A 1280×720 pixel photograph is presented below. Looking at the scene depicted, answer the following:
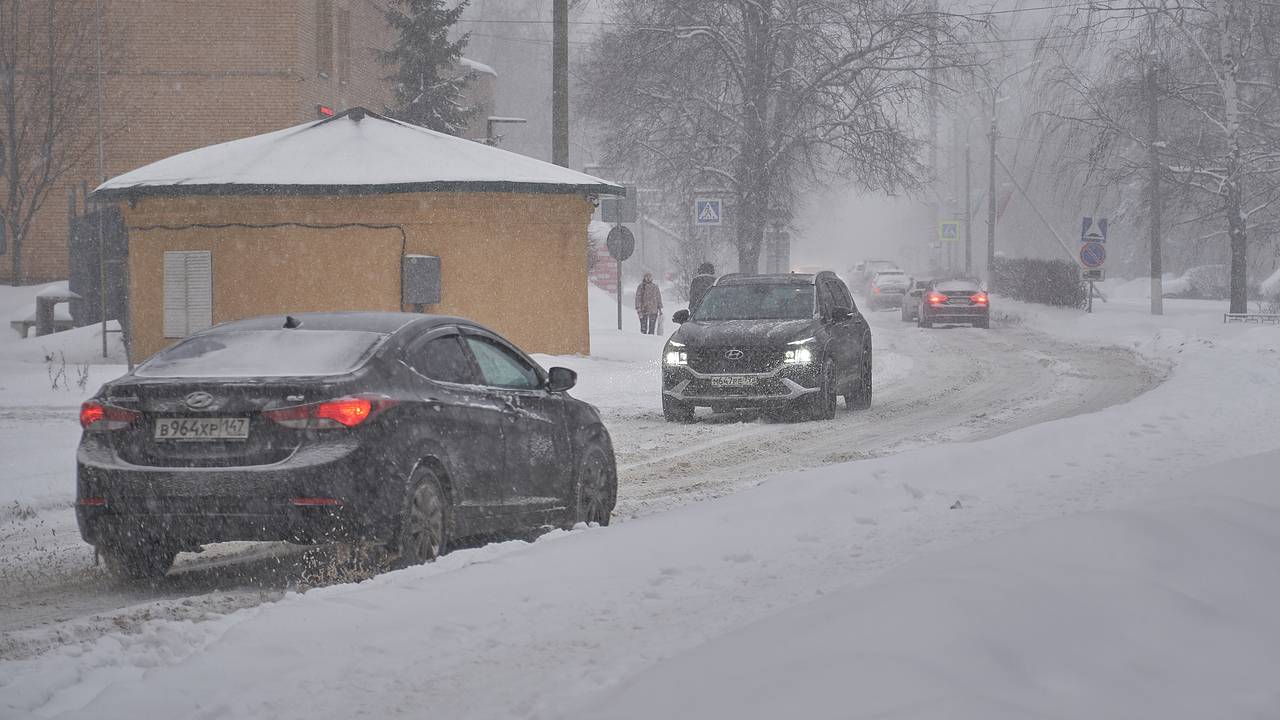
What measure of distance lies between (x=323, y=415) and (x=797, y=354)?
32.6ft

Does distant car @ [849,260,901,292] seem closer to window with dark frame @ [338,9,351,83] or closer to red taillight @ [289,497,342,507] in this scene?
window with dark frame @ [338,9,351,83]

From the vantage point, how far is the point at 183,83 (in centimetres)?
3725

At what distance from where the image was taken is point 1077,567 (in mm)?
6148

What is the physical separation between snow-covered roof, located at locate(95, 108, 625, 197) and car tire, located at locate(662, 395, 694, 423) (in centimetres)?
768

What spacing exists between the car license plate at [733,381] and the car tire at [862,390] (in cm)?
222

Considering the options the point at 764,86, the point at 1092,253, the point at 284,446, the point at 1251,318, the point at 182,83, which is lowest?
the point at 284,446

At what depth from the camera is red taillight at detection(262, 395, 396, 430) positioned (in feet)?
23.0

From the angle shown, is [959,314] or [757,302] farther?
[959,314]

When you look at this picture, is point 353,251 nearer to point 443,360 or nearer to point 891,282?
point 443,360

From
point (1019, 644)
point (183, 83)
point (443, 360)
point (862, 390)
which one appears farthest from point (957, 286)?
point (1019, 644)

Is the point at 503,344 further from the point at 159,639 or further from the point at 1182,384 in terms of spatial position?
the point at 1182,384

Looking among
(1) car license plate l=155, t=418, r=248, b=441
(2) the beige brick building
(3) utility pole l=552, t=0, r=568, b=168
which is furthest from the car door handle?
(2) the beige brick building

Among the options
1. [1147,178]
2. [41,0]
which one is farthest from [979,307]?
[41,0]

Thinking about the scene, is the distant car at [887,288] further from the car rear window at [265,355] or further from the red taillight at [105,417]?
the red taillight at [105,417]
